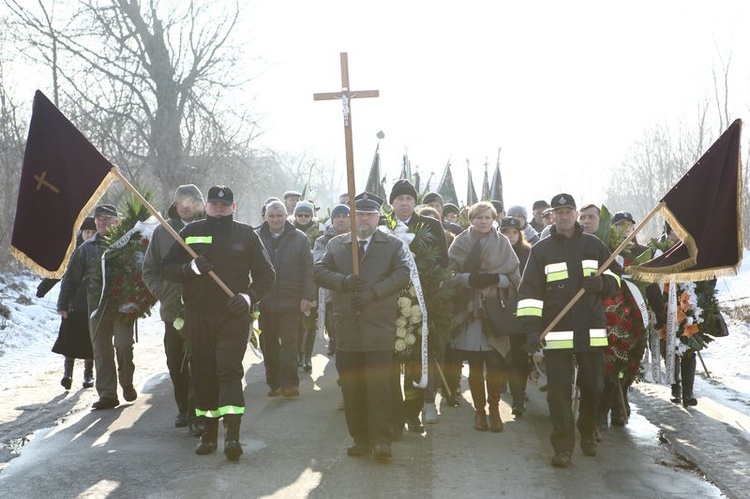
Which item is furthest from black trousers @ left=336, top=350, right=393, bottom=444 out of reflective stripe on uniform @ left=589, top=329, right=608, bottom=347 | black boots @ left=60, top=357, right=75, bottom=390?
black boots @ left=60, top=357, right=75, bottom=390

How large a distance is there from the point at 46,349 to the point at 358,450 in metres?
9.56

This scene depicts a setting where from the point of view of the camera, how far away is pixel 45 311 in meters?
18.5

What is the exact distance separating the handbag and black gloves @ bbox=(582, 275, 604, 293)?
1.54 m

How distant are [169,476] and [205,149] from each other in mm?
28327

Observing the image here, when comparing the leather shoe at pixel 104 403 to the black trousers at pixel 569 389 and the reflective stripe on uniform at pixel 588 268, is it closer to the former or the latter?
the black trousers at pixel 569 389

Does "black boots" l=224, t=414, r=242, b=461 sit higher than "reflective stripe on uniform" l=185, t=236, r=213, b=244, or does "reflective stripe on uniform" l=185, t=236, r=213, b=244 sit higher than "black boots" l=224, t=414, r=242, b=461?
"reflective stripe on uniform" l=185, t=236, r=213, b=244

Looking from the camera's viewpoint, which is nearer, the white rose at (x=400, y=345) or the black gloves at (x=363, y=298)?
the black gloves at (x=363, y=298)

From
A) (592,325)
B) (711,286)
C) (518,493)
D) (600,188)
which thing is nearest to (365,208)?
(592,325)

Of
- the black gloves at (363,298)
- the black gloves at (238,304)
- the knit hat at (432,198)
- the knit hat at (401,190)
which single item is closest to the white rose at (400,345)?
the black gloves at (363,298)

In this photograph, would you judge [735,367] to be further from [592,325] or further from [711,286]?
[592,325]

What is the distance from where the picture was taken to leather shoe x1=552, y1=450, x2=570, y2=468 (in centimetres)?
671

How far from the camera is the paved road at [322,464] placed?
19.9 feet

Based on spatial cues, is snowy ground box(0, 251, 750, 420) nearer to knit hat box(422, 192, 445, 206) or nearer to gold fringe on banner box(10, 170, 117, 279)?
knit hat box(422, 192, 445, 206)

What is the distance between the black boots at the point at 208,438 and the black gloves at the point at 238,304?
949 millimetres
